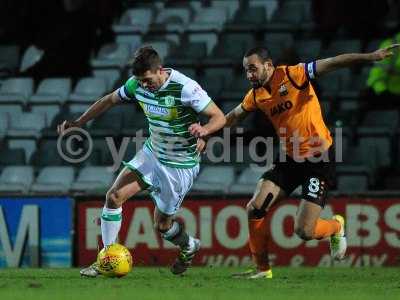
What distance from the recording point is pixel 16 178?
51.9ft

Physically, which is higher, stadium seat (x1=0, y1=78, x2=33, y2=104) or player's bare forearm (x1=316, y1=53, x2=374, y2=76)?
stadium seat (x1=0, y1=78, x2=33, y2=104)

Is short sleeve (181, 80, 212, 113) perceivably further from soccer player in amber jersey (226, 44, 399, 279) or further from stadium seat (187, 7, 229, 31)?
stadium seat (187, 7, 229, 31)

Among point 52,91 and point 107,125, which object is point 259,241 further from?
point 52,91

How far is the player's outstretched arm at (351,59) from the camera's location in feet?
31.5

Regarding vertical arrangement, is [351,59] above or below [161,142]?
above

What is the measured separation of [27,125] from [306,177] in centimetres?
747

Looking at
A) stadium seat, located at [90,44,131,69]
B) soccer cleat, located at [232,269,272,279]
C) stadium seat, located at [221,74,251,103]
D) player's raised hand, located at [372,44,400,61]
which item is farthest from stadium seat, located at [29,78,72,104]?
player's raised hand, located at [372,44,400,61]

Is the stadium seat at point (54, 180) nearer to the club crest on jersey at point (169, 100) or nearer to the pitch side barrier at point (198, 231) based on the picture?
the pitch side barrier at point (198, 231)

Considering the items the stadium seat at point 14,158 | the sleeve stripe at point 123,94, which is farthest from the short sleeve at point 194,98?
the stadium seat at point 14,158

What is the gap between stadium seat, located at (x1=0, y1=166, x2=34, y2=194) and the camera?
15531 mm

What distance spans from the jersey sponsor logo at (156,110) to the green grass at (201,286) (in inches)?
57.0

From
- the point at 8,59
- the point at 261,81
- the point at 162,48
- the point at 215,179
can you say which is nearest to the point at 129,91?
the point at 261,81

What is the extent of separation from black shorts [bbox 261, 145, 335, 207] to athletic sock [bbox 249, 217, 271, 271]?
38 centimetres

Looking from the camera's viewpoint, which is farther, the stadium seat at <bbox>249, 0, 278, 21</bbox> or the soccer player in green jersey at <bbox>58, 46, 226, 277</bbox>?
the stadium seat at <bbox>249, 0, 278, 21</bbox>
